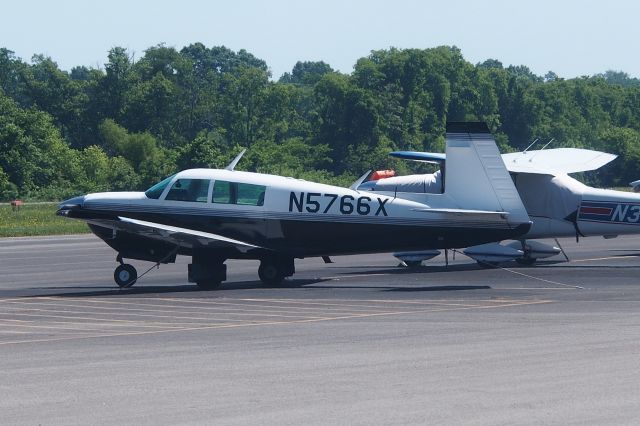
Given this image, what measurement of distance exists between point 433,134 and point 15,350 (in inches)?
3278

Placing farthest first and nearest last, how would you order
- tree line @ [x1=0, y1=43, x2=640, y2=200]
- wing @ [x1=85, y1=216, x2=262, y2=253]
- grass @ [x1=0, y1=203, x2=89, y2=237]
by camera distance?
1. tree line @ [x1=0, y1=43, x2=640, y2=200]
2. grass @ [x1=0, y1=203, x2=89, y2=237]
3. wing @ [x1=85, y1=216, x2=262, y2=253]

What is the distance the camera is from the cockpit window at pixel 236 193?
2197 cm

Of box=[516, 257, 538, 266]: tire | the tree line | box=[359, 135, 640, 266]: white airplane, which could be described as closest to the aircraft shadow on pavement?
box=[359, 135, 640, 266]: white airplane

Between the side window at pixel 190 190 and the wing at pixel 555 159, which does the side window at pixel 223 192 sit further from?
the wing at pixel 555 159

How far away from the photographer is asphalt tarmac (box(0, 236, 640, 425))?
9.89 meters

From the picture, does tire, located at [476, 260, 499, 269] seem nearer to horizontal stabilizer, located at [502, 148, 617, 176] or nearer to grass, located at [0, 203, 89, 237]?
horizontal stabilizer, located at [502, 148, 617, 176]

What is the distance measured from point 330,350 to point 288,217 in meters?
8.65

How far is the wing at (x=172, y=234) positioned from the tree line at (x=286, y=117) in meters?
50.0

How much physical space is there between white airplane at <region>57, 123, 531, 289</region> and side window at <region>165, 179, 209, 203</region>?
0.06 feet

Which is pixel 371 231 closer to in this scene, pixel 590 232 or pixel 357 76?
pixel 590 232

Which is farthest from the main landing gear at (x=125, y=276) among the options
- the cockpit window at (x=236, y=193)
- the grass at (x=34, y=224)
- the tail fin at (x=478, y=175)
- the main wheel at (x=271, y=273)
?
Answer: the grass at (x=34, y=224)

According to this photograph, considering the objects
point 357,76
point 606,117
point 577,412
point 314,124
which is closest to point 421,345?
point 577,412

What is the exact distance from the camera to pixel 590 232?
81.3 feet

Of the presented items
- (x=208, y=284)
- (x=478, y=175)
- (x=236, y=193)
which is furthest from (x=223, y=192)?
(x=478, y=175)
